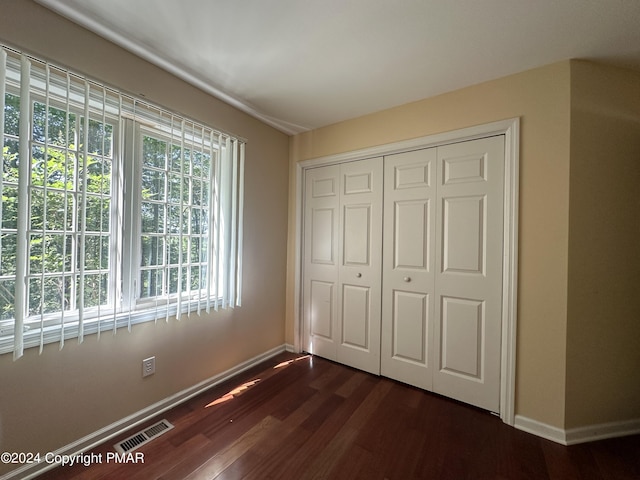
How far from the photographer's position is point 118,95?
150 centimetres

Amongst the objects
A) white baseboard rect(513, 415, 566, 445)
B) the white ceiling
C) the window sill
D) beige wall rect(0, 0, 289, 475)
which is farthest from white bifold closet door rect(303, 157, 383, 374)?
the window sill

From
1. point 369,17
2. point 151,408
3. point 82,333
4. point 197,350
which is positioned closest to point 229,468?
point 151,408

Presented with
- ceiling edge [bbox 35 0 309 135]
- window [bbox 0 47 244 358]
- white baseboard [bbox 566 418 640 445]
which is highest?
ceiling edge [bbox 35 0 309 135]

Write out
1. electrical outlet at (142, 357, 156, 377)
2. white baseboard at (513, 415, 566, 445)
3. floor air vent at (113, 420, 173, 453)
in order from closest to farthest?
floor air vent at (113, 420, 173, 453)
white baseboard at (513, 415, 566, 445)
electrical outlet at (142, 357, 156, 377)

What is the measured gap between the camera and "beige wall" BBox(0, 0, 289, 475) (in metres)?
1.22

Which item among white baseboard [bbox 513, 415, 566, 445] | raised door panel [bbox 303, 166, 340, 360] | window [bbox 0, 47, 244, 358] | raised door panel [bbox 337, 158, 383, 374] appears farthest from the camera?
raised door panel [bbox 303, 166, 340, 360]

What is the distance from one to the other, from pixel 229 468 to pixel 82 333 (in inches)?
41.6

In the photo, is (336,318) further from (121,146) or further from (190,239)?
(121,146)

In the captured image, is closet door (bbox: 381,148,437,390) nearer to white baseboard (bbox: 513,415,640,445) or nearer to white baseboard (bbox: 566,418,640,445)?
white baseboard (bbox: 513,415,640,445)

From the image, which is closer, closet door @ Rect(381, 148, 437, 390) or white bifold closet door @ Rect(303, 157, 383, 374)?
closet door @ Rect(381, 148, 437, 390)

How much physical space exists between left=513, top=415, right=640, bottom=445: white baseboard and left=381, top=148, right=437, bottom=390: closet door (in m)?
0.60

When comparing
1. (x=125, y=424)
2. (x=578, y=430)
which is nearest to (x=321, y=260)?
(x=125, y=424)

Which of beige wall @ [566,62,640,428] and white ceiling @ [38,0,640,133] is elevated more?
white ceiling @ [38,0,640,133]

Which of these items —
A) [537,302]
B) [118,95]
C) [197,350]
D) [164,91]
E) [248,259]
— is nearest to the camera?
[118,95]
